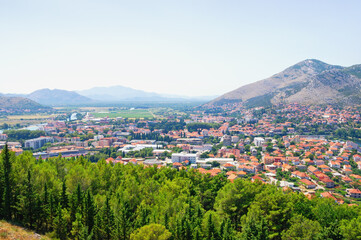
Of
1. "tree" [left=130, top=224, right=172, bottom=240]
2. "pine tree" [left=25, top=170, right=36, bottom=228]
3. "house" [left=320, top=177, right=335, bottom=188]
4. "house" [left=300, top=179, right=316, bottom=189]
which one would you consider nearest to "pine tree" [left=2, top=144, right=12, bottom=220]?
"pine tree" [left=25, top=170, right=36, bottom=228]

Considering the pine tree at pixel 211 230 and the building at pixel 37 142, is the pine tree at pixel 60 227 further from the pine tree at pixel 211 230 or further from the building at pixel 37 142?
the building at pixel 37 142

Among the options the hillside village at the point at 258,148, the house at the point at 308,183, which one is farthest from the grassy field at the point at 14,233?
the house at the point at 308,183

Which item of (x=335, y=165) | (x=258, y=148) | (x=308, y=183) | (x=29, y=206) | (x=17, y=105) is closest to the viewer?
(x=29, y=206)

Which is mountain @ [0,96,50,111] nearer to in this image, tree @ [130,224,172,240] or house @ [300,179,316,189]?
house @ [300,179,316,189]

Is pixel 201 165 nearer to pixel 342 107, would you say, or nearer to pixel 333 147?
pixel 333 147

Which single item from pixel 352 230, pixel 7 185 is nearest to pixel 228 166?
pixel 352 230

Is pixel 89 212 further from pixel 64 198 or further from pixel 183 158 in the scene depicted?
pixel 183 158
